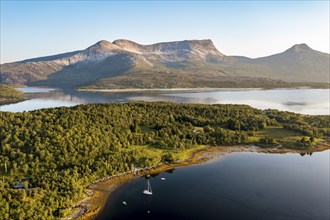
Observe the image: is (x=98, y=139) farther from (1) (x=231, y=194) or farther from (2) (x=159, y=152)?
(1) (x=231, y=194)

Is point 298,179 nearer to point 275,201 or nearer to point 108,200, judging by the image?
point 275,201

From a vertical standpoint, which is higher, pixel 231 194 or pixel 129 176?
pixel 129 176

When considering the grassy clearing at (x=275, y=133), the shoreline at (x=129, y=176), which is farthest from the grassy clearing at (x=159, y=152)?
the grassy clearing at (x=275, y=133)

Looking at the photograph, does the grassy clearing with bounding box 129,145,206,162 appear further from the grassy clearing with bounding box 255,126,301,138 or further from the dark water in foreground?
the grassy clearing with bounding box 255,126,301,138

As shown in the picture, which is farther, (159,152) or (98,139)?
(159,152)

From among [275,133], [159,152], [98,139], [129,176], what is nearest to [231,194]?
[129,176]

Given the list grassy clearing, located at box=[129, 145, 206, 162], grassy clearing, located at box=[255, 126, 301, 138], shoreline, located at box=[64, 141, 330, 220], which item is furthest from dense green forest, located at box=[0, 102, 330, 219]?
shoreline, located at box=[64, 141, 330, 220]
